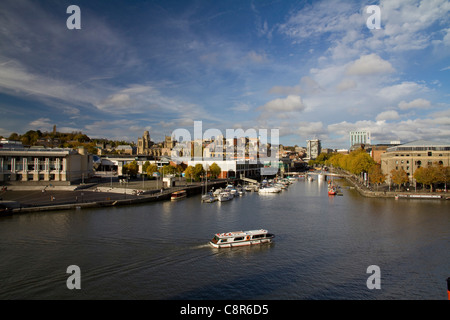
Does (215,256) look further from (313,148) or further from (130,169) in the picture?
(313,148)

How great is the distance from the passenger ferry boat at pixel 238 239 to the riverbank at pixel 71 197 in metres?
12.7

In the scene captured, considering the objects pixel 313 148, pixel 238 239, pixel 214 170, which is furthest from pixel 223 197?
pixel 313 148

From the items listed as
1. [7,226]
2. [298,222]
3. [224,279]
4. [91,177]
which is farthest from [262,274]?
[91,177]

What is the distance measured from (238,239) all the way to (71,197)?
17.2 m

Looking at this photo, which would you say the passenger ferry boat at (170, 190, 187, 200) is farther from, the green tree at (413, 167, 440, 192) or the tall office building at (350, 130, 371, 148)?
the tall office building at (350, 130, 371, 148)

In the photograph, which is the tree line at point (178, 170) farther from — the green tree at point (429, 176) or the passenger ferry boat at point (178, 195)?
the green tree at point (429, 176)

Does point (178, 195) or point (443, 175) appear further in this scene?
point (443, 175)

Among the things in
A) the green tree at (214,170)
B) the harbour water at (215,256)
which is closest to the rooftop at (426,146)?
the harbour water at (215,256)

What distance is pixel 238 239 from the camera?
45.2 feet

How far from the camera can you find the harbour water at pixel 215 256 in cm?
917

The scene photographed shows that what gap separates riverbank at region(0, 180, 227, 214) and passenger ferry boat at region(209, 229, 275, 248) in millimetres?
12687

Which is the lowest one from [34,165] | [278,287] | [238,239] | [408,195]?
[278,287]

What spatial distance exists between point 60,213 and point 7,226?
12.0 ft

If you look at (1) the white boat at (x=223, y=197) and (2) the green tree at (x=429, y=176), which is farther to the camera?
(2) the green tree at (x=429, y=176)
